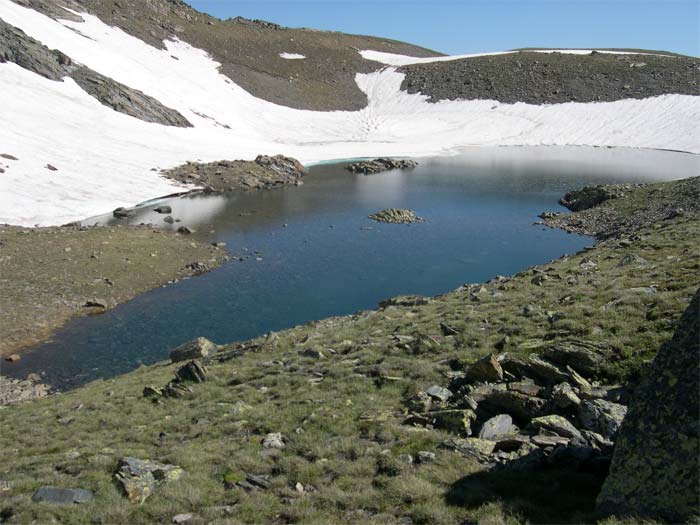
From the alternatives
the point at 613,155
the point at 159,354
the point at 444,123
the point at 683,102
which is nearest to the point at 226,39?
the point at 444,123

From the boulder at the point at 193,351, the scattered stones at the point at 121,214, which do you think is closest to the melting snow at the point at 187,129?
the scattered stones at the point at 121,214

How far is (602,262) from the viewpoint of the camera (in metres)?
22.3

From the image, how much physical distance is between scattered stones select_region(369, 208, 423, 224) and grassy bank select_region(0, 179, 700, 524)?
23.8 metres

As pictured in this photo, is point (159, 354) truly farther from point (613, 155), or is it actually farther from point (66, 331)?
point (613, 155)

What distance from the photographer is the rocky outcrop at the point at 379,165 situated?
71.0 meters

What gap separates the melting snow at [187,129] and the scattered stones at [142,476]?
111 ft

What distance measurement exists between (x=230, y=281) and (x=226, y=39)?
10621 centimetres

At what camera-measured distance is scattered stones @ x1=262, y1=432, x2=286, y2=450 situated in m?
10.6

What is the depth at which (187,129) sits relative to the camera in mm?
72438

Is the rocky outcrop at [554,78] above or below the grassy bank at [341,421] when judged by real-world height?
above

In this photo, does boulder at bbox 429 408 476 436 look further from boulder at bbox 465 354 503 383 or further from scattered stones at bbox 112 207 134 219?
scattered stones at bbox 112 207 134 219

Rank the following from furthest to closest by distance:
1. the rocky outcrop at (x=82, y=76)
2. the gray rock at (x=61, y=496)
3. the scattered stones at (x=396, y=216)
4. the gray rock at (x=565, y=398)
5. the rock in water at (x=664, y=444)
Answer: the rocky outcrop at (x=82, y=76)
the scattered stones at (x=396, y=216)
the gray rock at (x=565, y=398)
the gray rock at (x=61, y=496)
the rock in water at (x=664, y=444)

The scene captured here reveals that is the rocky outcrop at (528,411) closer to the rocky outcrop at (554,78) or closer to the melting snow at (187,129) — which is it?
the melting snow at (187,129)

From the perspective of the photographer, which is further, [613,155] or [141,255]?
[613,155]
